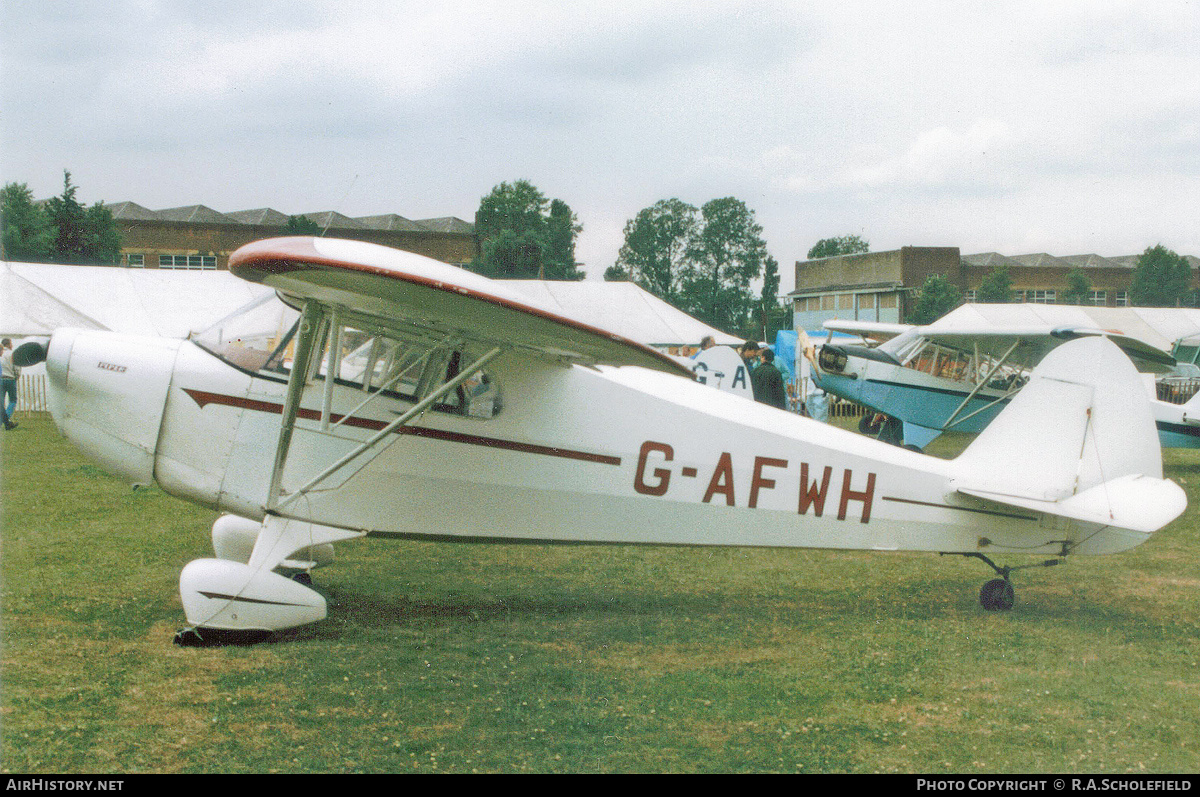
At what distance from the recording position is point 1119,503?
554 centimetres

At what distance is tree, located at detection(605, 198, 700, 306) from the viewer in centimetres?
7469

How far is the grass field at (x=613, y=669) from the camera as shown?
148 inches

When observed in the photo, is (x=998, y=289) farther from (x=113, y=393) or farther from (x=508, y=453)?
(x=113, y=393)

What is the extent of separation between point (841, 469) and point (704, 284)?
69.2 meters

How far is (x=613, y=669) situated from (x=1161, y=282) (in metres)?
57.5

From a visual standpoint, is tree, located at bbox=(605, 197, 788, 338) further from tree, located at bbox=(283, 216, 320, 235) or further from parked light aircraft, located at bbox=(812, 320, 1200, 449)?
parked light aircraft, located at bbox=(812, 320, 1200, 449)

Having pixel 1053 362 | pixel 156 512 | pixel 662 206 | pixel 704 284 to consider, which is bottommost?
pixel 156 512

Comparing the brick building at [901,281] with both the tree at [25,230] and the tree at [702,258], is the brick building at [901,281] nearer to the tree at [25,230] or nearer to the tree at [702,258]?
the tree at [702,258]

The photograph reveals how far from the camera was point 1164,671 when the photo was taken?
16.3 ft

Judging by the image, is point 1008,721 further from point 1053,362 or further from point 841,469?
point 1053,362

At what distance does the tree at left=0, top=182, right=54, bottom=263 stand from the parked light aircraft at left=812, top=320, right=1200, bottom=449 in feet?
86.8

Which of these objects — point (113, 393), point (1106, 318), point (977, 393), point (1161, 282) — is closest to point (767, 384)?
point (977, 393)

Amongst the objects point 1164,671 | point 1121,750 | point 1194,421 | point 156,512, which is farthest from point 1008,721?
point 1194,421

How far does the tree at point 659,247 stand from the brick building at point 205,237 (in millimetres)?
16892
